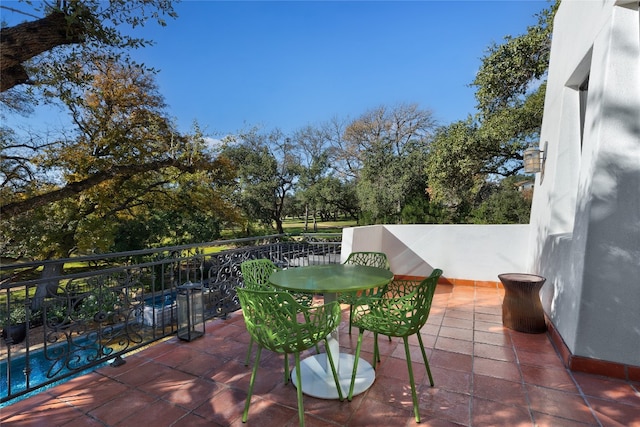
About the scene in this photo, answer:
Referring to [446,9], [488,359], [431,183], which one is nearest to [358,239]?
[488,359]

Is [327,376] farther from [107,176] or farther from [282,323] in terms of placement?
[107,176]

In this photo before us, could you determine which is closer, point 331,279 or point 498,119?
point 331,279

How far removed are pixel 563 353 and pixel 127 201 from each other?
1066cm

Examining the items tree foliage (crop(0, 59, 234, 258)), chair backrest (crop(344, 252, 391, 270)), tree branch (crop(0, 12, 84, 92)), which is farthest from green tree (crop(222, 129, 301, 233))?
tree branch (crop(0, 12, 84, 92))

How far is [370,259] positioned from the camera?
350 centimetres

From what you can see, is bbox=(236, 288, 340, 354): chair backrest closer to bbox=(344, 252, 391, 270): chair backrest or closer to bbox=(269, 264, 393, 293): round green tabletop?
bbox=(269, 264, 393, 293): round green tabletop

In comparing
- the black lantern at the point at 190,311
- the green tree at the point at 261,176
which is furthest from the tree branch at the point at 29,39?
the green tree at the point at 261,176

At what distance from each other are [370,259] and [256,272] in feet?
4.40

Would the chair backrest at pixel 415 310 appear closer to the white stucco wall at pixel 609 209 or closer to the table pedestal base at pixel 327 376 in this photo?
the table pedestal base at pixel 327 376

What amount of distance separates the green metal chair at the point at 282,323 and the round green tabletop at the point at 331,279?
0.63 ft

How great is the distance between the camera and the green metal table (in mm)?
2000

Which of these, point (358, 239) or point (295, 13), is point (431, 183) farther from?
point (295, 13)

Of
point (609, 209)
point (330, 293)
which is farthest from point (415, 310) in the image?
point (609, 209)

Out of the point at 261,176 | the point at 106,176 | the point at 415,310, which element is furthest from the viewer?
the point at 261,176
